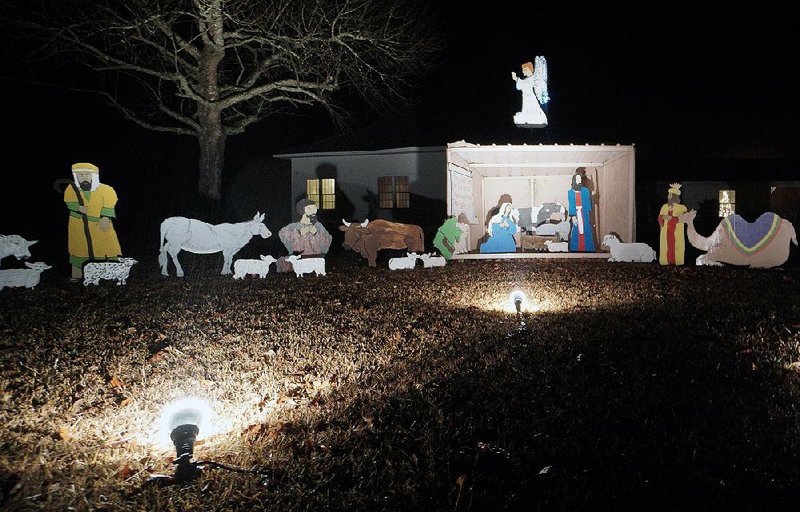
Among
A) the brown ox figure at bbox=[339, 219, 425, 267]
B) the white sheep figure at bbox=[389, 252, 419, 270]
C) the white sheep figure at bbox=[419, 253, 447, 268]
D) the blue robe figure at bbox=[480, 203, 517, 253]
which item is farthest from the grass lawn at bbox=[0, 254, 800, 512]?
the blue robe figure at bbox=[480, 203, 517, 253]

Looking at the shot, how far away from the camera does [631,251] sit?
15125mm

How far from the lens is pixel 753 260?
1362cm

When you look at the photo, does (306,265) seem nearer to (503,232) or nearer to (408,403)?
(503,232)

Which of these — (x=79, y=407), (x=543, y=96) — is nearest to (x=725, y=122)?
(x=543, y=96)

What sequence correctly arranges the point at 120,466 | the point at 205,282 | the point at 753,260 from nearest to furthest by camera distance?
1. the point at 120,466
2. the point at 205,282
3. the point at 753,260

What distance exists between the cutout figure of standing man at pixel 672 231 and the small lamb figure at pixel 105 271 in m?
11.7

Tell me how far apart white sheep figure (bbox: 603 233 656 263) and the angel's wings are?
4.61m

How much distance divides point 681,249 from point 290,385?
1196 centimetres

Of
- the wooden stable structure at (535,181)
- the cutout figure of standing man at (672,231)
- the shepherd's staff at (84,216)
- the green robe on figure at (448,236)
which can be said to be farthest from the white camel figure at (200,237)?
the cutout figure of standing man at (672,231)

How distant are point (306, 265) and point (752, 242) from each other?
32.2 feet

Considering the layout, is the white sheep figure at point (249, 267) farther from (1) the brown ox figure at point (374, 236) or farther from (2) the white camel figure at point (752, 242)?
(2) the white camel figure at point (752, 242)

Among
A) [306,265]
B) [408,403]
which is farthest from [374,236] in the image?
[408,403]

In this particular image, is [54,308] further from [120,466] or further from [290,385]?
[120,466]

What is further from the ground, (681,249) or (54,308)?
(681,249)
